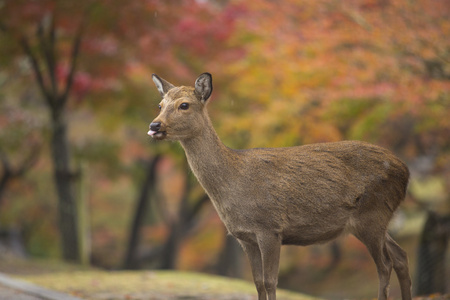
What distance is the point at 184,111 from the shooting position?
5426mm

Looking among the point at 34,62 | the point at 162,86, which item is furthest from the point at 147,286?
the point at 34,62

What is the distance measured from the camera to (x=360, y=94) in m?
11.4

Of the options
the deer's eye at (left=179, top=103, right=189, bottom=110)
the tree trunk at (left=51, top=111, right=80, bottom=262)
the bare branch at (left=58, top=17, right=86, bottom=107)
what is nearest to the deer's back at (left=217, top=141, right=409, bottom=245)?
the deer's eye at (left=179, top=103, right=189, bottom=110)

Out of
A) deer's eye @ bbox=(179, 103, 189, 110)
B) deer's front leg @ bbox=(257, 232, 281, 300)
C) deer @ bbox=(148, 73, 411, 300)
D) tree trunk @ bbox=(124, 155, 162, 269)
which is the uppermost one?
deer's eye @ bbox=(179, 103, 189, 110)

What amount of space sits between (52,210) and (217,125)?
9.81m

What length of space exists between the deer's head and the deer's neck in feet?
0.30

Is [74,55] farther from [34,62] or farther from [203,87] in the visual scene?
[203,87]

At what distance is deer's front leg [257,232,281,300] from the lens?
5387 mm

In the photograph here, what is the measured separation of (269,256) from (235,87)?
36.0 ft

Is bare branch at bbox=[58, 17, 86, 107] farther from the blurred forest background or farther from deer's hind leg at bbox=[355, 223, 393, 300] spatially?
deer's hind leg at bbox=[355, 223, 393, 300]

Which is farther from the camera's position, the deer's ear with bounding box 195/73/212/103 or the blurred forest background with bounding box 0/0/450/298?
the blurred forest background with bounding box 0/0/450/298

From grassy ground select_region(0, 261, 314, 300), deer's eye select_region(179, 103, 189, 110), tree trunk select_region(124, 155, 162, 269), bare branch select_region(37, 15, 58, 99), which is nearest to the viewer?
deer's eye select_region(179, 103, 189, 110)

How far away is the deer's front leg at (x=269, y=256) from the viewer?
17.7ft

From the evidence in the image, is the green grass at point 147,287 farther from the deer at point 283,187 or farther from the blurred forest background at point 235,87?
the deer at point 283,187
